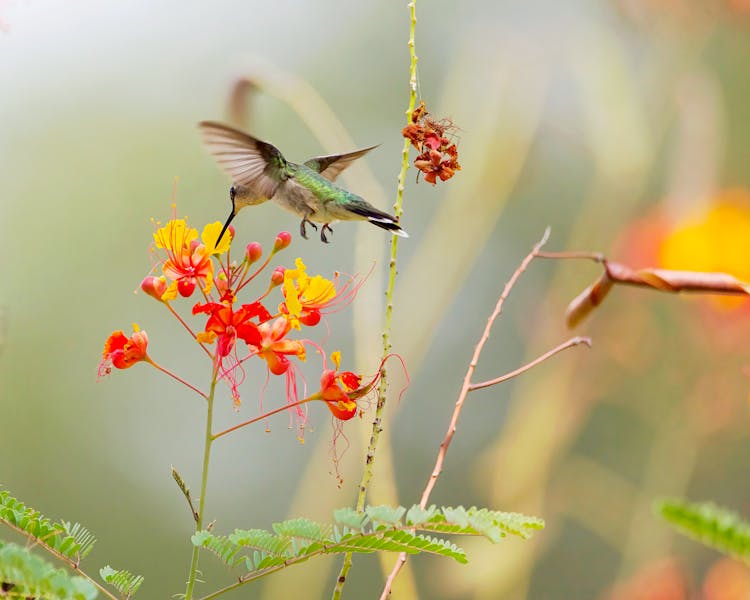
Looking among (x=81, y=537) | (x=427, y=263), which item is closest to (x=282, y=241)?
(x=81, y=537)

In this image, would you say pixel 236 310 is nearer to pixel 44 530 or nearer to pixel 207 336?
pixel 207 336

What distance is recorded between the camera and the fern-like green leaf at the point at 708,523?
1.04ft

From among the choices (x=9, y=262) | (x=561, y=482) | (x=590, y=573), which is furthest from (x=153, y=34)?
(x=590, y=573)

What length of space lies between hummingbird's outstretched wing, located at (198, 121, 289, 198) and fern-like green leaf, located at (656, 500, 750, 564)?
0.40 m

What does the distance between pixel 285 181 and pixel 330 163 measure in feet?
0.30

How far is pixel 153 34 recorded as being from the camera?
270 cm

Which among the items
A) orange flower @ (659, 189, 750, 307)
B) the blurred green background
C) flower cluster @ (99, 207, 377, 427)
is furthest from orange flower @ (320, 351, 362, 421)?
orange flower @ (659, 189, 750, 307)

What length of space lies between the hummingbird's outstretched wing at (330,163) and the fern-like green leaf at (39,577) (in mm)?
518

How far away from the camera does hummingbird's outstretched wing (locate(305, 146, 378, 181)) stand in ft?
2.78

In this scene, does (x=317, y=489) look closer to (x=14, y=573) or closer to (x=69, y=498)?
(x=69, y=498)

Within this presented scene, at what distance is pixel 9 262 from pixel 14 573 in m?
2.44

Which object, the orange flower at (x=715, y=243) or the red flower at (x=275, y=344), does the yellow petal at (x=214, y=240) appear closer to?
the red flower at (x=275, y=344)

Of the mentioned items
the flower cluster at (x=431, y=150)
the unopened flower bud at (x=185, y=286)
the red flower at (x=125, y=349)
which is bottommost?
the red flower at (x=125, y=349)

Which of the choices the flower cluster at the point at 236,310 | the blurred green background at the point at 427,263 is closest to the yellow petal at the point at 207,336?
the flower cluster at the point at 236,310
